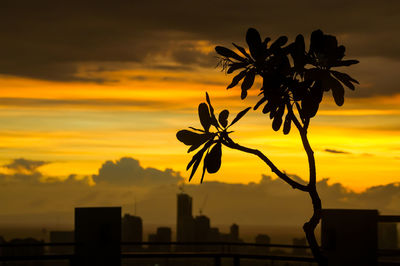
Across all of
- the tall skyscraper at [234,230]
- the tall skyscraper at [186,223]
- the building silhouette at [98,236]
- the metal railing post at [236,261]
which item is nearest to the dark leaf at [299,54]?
the metal railing post at [236,261]

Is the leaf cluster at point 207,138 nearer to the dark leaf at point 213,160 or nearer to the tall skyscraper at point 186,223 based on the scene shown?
the dark leaf at point 213,160

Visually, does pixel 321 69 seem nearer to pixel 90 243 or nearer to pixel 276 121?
pixel 276 121

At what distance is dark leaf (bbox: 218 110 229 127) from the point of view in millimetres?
6402

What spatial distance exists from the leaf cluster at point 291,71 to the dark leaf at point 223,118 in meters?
0.28

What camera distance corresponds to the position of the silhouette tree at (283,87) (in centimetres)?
612

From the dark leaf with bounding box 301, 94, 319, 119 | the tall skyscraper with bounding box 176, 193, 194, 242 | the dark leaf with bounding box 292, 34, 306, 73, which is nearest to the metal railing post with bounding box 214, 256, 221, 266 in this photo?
the dark leaf with bounding box 301, 94, 319, 119

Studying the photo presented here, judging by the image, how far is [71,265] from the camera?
7402mm

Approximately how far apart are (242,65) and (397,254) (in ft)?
7.89

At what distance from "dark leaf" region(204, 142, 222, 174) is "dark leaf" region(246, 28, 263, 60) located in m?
0.93

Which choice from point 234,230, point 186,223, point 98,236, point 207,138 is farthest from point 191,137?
point 186,223

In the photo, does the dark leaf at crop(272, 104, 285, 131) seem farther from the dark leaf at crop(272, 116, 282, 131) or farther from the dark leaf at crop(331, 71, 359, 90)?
the dark leaf at crop(331, 71, 359, 90)

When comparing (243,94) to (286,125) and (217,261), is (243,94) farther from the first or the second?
(217,261)

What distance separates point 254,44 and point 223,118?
0.72m

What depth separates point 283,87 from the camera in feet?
20.8
